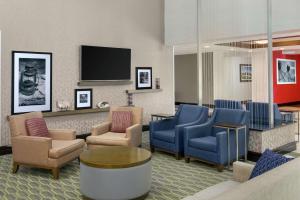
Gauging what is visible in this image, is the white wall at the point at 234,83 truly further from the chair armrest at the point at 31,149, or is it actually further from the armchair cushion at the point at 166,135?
the chair armrest at the point at 31,149

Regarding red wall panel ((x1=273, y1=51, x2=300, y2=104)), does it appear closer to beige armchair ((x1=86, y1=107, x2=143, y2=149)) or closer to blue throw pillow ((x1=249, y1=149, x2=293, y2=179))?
beige armchair ((x1=86, y1=107, x2=143, y2=149))

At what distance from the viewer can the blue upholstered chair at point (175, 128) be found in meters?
5.71

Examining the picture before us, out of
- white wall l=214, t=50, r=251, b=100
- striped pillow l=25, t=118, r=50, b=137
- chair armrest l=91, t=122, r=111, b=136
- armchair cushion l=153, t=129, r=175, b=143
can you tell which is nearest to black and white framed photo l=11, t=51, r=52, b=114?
striped pillow l=25, t=118, r=50, b=137

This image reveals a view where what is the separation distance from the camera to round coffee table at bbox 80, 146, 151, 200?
3.63m

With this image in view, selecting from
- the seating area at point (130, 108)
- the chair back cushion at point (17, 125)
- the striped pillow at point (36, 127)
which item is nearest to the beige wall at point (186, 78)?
the seating area at point (130, 108)

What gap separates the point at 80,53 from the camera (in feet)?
23.4

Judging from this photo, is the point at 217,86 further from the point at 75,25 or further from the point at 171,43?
the point at 75,25

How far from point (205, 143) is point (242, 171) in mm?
2020

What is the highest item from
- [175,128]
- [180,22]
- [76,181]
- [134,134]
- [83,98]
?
[180,22]

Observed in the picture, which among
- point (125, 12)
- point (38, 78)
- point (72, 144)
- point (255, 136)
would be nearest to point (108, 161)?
point (72, 144)

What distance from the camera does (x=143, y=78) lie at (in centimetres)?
851

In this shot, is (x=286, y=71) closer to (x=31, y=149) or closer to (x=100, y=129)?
(x=100, y=129)

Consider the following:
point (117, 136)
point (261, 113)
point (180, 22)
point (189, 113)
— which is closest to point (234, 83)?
point (261, 113)

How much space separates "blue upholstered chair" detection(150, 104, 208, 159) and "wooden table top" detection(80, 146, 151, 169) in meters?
1.45
